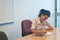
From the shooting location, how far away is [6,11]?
10.6 feet

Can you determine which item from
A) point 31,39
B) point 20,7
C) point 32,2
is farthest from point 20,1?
point 31,39

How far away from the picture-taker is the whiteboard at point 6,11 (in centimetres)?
312

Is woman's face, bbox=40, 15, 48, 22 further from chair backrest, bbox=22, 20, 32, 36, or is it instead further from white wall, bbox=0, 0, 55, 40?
white wall, bbox=0, 0, 55, 40

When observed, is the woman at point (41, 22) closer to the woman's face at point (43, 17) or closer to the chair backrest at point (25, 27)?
the woman's face at point (43, 17)

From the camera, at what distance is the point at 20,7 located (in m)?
3.63

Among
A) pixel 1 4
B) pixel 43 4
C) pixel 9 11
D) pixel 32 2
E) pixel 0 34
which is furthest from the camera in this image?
pixel 43 4

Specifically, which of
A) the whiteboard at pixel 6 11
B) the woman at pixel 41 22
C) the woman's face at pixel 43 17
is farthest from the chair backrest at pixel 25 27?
the whiteboard at pixel 6 11

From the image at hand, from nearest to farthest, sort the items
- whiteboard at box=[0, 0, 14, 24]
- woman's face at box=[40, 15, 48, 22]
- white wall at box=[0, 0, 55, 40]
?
1. woman's face at box=[40, 15, 48, 22]
2. whiteboard at box=[0, 0, 14, 24]
3. white wall at box=[0, 0, 55, 40]

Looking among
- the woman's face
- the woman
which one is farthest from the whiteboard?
the woman's face

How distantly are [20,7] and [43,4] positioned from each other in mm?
915

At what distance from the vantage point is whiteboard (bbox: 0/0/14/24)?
3.12 m

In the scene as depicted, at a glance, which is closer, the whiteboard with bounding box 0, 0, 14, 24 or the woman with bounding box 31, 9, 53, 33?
the woman with bounding box 31, 9, 53, 33

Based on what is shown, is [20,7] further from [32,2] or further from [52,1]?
[52,1]

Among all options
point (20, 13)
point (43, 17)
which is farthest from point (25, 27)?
point (20, 13)
